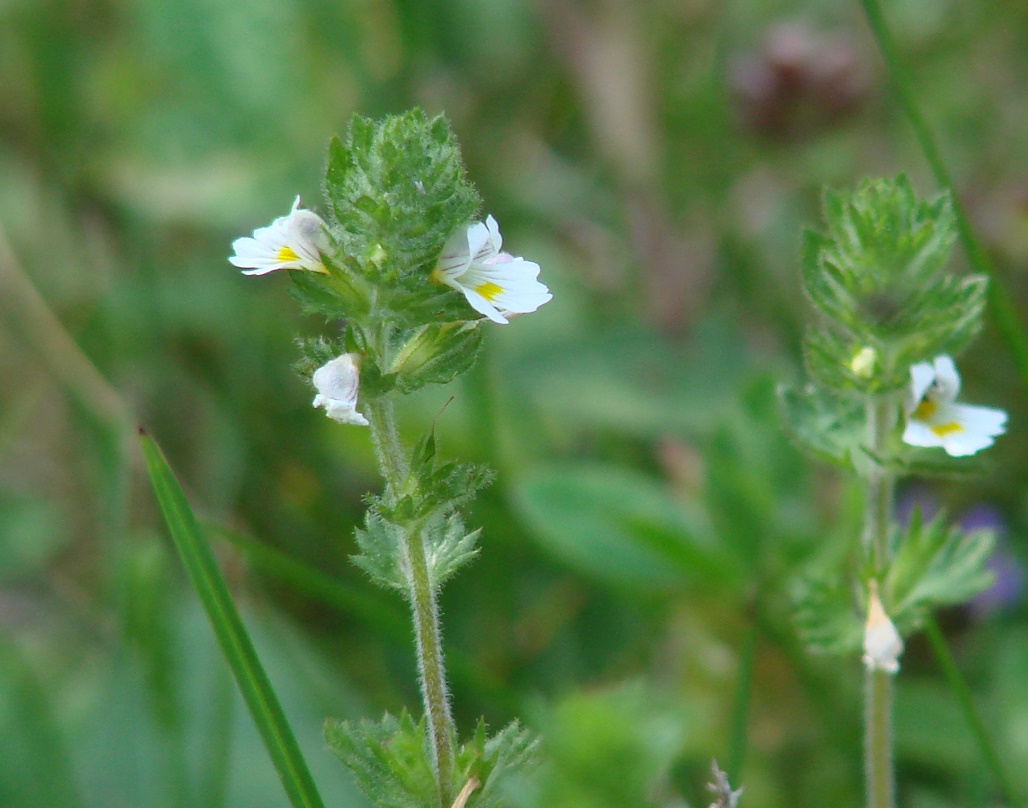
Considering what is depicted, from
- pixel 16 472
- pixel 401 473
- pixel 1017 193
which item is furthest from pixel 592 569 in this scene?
pixel 16 472

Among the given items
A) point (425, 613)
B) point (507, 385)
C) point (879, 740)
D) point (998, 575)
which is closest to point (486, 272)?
point (425, 613)

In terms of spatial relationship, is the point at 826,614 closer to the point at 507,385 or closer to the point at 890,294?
the point at 890,294

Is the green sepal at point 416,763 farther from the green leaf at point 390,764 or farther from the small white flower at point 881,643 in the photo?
the small white flower at point 881,643

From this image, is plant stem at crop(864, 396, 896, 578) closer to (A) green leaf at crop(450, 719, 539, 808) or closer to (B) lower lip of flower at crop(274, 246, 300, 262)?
(A) green leaf at crop(450, 719, 539, 808)

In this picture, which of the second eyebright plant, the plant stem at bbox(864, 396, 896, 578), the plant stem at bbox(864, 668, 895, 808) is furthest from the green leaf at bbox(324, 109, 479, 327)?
the plant stem at bbox(864, 668, 895, 808)

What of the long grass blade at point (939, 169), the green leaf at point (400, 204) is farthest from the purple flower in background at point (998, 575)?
the green leaf at point (400, 204)

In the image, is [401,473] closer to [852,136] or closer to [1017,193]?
[1017,193]
